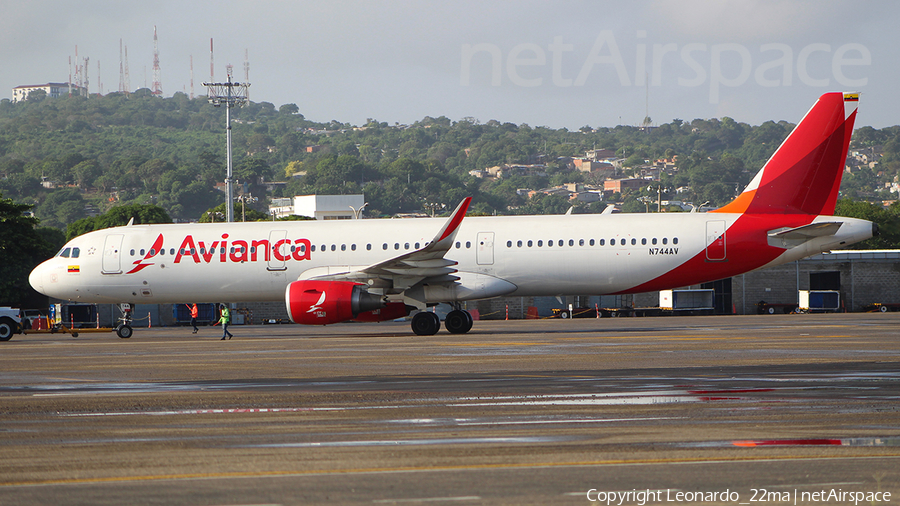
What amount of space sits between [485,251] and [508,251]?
74 centimetres

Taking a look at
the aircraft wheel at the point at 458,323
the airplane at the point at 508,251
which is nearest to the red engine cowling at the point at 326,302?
the airplane at the point at 508,251

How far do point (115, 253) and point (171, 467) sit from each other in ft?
81.1

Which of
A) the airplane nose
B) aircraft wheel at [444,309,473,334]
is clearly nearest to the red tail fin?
aircraft wheel at [444,309,473,334]

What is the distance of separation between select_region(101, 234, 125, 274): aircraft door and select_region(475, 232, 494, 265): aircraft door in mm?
12150

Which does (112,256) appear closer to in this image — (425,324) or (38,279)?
(38,279)

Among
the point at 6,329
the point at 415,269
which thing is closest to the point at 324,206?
the point at 6,329

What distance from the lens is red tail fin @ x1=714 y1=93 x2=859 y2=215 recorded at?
2914 cm

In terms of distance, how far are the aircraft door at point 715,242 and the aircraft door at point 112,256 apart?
19460 mm

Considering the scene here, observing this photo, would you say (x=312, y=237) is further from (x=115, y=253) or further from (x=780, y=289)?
(x=780, y=289)

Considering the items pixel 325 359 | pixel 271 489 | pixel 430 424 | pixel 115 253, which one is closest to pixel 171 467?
pixel 271 489

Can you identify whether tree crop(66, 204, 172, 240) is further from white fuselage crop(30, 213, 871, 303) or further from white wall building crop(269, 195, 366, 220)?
white fuselage crop(30, 213, 871, 303)

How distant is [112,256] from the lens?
31.2m

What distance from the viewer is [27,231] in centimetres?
6006

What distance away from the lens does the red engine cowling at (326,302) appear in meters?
27.1
